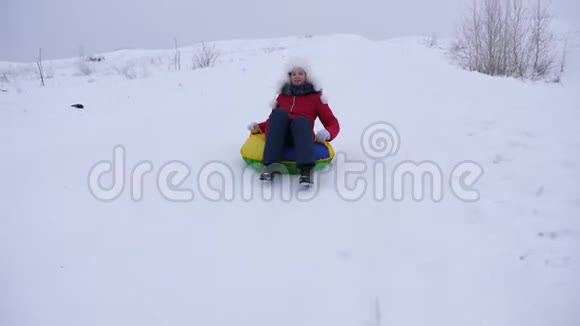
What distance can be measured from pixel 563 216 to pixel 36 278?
257cm

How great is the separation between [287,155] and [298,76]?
0.59 m

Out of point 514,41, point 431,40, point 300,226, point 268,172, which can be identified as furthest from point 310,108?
point 431,40

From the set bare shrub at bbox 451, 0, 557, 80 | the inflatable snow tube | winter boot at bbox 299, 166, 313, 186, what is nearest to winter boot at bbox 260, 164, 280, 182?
the inflatable snow tube

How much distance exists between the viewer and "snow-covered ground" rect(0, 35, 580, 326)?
64.9 inches

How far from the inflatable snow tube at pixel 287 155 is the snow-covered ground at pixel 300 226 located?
0.13m

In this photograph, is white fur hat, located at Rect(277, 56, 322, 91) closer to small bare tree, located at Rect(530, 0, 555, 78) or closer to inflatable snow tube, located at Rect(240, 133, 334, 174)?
inflatable snow tube, located at Rect(240, 133, 334, 174)

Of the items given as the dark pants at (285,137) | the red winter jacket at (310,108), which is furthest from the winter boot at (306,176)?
the red winter jacket at (310,108)

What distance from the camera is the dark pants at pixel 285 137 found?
2.62 meters

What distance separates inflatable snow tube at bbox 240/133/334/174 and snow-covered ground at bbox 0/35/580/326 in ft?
0.41

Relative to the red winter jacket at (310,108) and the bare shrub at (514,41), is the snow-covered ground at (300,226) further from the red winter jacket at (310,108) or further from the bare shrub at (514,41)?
the bare shrub at (514,41)

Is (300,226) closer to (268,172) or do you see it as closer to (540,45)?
(268,172)

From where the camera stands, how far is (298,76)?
2922 mm

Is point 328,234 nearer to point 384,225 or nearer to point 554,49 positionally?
point 384,225

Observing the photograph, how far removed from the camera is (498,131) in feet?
11.1
